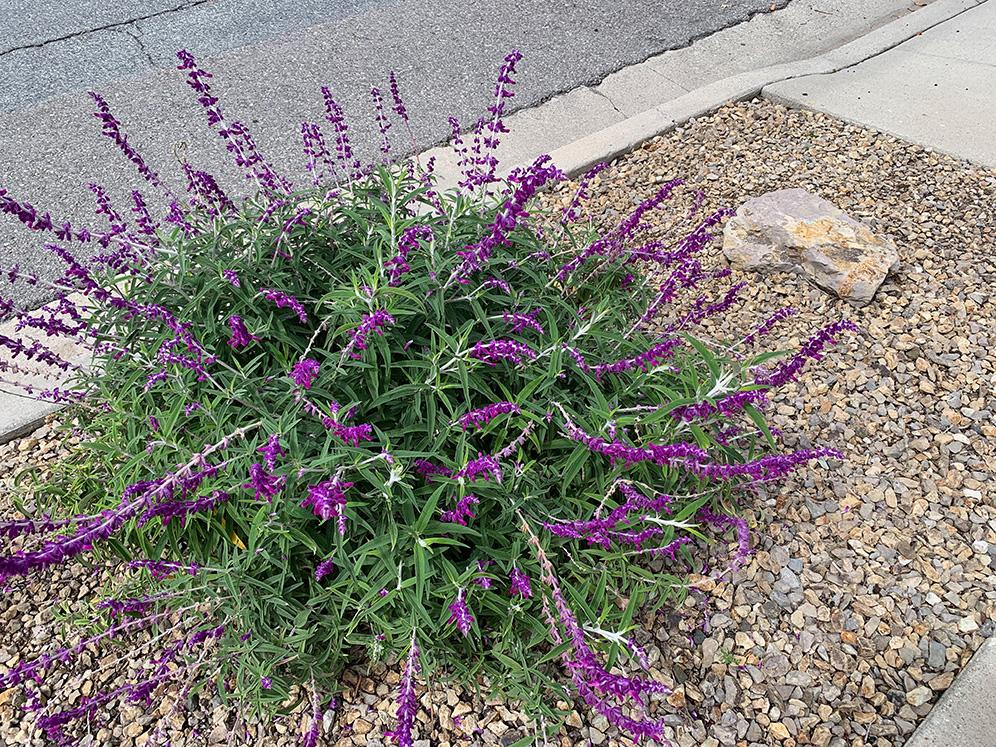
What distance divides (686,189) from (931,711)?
2.97m

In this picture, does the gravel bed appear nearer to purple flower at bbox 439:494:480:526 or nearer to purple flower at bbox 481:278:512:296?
purple flower at bbox 439:494:480:526

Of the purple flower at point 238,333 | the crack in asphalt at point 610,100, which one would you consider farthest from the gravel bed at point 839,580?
the crack in asphalt at point 610,100

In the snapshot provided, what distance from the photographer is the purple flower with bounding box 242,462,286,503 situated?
1.67 m

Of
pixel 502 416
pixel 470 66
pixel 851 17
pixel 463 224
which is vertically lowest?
pixel 851 17

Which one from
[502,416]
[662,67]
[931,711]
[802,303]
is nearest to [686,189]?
[802,303]

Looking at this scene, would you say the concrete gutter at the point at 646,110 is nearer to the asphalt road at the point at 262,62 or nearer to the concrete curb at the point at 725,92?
the concrete curb at the point at 725,92

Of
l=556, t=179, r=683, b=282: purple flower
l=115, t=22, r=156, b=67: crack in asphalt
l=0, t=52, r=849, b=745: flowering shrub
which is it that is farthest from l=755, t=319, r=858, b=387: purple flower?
l=115, t=22, r=156, b=67: crack in asphalt

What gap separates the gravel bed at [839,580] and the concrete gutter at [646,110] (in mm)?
932

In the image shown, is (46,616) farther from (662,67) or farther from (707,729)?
(662,67)

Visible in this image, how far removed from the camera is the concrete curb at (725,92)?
4.64 metres

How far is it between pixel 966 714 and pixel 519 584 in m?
1.30

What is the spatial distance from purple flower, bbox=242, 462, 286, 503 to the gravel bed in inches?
26.4

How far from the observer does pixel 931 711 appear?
7.18 feet

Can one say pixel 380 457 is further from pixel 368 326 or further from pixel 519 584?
pixel 519 584
